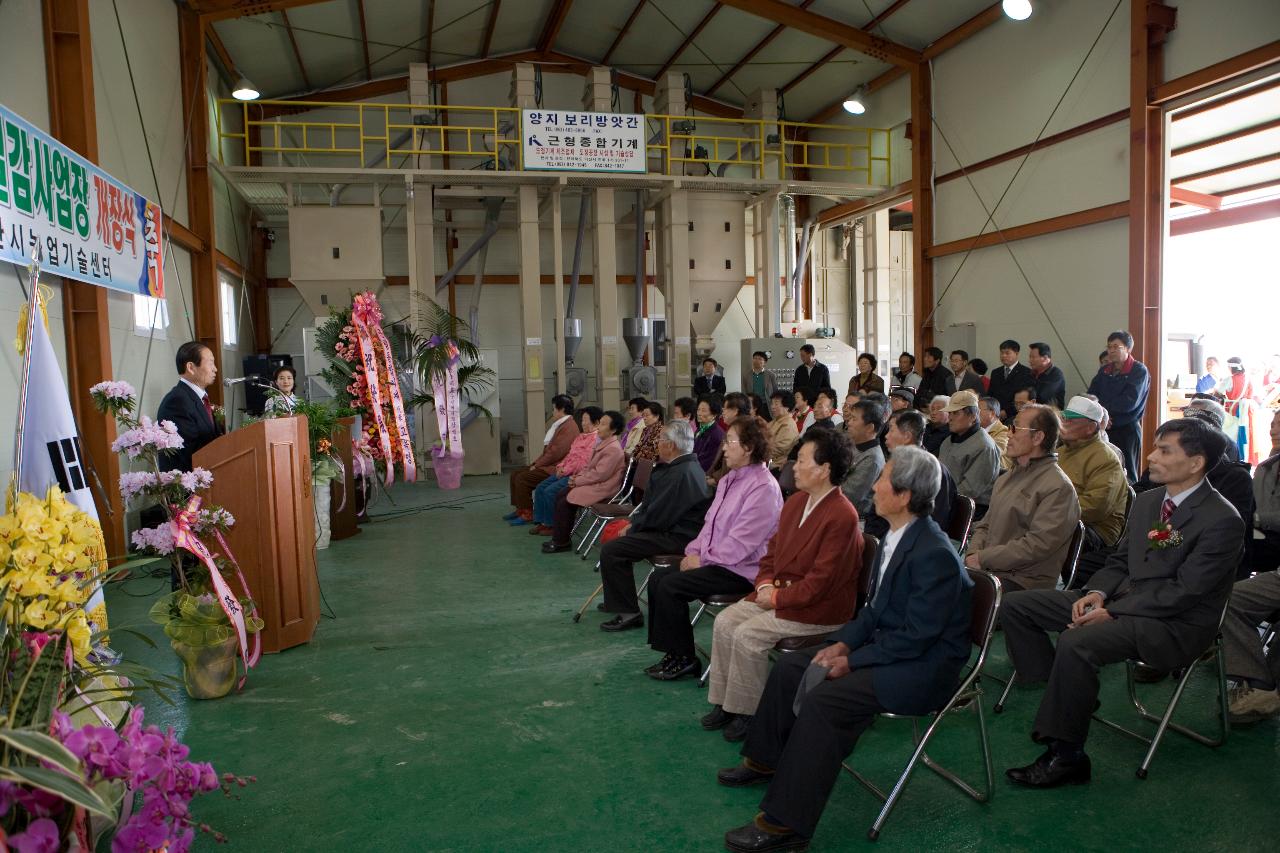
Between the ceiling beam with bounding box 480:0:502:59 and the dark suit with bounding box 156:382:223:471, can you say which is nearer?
the dark suit with bounding box 156:382:223:471

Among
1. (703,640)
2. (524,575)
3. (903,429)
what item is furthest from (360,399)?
(903,429)

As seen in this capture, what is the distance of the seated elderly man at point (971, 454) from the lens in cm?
477

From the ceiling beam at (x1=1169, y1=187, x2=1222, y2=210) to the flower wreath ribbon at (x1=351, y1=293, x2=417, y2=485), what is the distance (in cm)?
1038

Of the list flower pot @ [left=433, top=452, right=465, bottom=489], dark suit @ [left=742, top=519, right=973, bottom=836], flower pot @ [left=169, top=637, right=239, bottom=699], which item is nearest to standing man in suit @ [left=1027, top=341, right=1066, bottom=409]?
dark suit @ [left=742, top=519, right=973, bottom=836]

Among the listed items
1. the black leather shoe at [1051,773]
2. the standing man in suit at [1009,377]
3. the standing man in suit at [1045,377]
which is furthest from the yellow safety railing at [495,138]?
the black leather shoe at [1051,773]

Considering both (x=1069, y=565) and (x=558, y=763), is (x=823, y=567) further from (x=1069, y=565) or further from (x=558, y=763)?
(x=1069, y=565)

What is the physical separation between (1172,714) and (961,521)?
1245 mm

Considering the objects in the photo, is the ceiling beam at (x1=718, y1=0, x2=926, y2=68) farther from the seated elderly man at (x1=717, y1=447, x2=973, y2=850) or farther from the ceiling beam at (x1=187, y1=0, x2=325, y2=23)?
the seated elderly man at (x1=717, y1=447, x2=973, y2=850)

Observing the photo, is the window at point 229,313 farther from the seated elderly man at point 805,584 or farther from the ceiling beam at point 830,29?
the seated elderly man at point 805,584

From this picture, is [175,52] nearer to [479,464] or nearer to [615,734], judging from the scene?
[479,464]

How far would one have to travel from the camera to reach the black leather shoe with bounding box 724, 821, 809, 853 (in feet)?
7.99

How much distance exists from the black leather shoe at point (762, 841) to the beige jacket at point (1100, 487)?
244 cm

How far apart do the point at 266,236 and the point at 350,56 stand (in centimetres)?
322

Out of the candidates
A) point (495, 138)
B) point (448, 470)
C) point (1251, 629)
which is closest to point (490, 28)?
point (495, 138)
